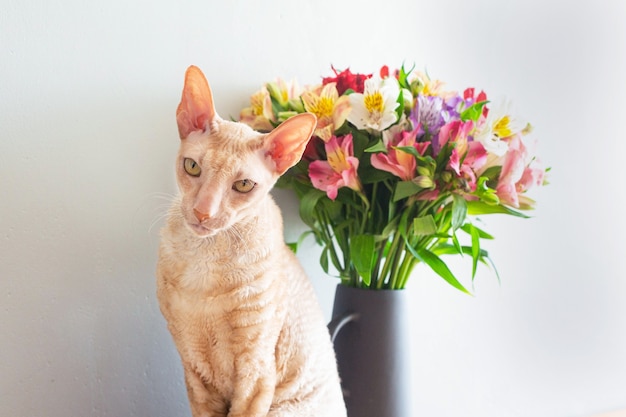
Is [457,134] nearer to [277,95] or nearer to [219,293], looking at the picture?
[277,95]

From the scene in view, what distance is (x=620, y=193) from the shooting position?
1486mm

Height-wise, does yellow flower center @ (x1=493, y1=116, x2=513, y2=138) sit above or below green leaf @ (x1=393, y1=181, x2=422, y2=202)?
above

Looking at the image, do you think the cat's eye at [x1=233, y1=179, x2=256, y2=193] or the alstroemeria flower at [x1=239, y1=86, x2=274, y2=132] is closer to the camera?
the cat's eye at [x1=233, y1=179, x2=256, y2=193]

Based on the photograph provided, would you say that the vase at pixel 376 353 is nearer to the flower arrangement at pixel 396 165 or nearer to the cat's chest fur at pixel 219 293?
the flower arrangement at pixel 396 165

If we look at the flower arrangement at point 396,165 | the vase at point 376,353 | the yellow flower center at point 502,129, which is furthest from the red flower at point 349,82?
the vase at point 376,353

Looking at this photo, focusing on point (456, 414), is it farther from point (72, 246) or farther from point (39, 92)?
point (39, 92)

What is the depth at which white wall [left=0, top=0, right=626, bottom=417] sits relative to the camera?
0.84m

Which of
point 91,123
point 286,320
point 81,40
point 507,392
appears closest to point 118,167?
point 91,123

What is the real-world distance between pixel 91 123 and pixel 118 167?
0.24 ft

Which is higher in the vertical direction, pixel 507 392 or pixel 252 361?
pixel 252 361

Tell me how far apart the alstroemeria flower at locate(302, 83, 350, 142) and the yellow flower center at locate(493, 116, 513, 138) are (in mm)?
236

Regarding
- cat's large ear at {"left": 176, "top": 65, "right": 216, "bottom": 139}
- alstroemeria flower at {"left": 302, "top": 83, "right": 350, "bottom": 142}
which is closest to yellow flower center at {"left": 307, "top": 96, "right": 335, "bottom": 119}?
alstroemeria flower at {"left": 302, "top": 83, "right": 350, "bottom": 142}

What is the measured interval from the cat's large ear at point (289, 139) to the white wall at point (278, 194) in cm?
26

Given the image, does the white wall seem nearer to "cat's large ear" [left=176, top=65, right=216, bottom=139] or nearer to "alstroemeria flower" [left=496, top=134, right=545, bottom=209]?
"cat's large ear" [left=176, top=65, right=216, bottom=139]
